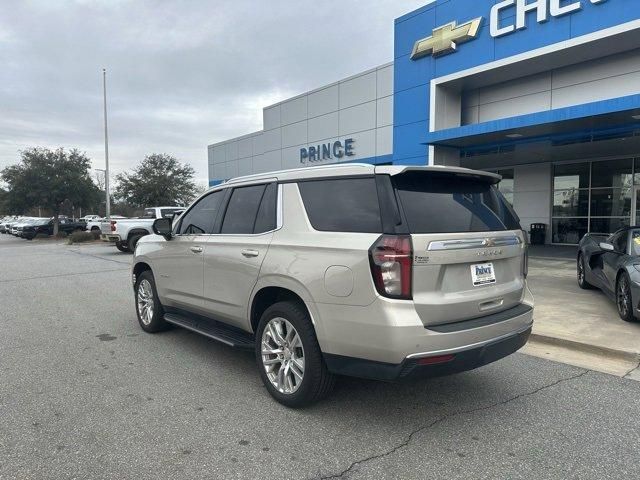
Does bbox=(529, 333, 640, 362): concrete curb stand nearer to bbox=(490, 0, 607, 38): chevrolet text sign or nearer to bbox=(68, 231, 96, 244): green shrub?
bbox=(490, 0, 607, 38): chevrolet text sign

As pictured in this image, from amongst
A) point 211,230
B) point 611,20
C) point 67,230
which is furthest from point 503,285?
point 67,230

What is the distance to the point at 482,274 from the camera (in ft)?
11.5

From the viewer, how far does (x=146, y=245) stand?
6.05 metres

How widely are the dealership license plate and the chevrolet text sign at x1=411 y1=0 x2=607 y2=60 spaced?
40.0 ft

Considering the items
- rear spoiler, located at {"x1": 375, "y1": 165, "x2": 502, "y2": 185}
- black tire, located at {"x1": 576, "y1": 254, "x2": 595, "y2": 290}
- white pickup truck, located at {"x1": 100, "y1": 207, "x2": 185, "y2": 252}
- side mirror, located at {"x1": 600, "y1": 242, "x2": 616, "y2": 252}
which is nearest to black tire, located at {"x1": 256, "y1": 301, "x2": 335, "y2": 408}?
rear spoiler, located at {"x1": 375, "y1": 165, "x2": 502, "y2": 185}

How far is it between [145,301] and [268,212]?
9.55 feet

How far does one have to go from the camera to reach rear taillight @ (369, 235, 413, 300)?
10.2ft

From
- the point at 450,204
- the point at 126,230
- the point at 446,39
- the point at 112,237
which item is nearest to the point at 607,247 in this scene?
the point at 450,204

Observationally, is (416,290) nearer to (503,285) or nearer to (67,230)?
(503,285)

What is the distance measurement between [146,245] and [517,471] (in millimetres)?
4851

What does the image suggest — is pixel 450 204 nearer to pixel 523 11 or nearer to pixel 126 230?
pixel 523 11

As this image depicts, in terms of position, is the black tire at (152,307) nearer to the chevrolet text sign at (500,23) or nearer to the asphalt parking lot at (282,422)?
the asphalt parking lot at (282,422)

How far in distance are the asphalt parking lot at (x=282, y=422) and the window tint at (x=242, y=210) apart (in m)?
1.42

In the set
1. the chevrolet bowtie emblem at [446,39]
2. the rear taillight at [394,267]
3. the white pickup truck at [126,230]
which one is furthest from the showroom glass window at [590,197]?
the rear taillight at [394,267]
